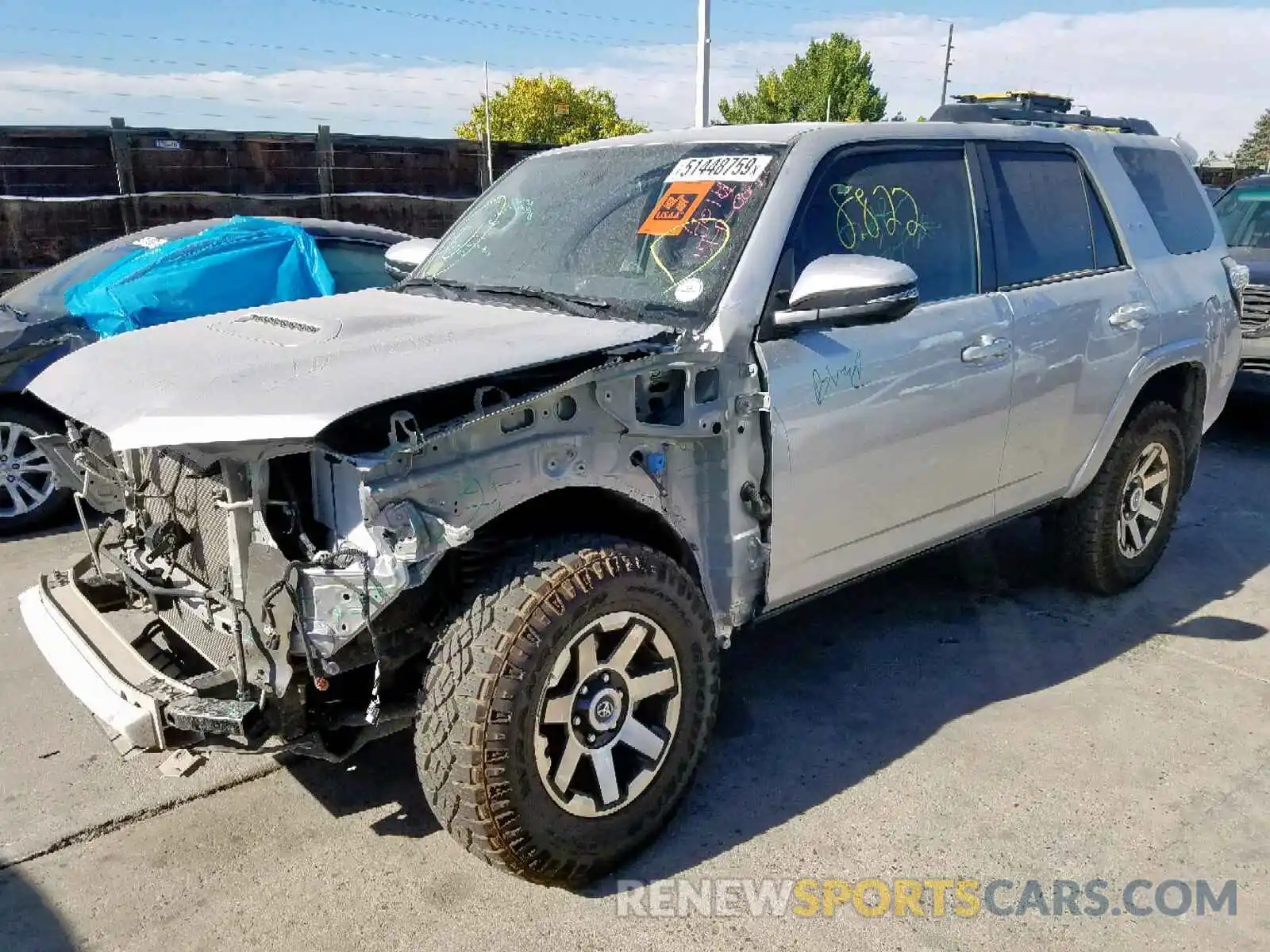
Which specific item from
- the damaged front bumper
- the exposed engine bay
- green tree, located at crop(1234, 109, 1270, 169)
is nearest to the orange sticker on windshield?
the exposed engine bay

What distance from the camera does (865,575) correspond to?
11.8 feet

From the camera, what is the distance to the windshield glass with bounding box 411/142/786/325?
3129 mm

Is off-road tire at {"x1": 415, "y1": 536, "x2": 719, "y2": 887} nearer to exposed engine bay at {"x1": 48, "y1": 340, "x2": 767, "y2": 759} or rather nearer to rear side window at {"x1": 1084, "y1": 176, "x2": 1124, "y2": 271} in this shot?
exposed engine bay at {"x1": 48, "y1": 340, "x2": 767, "y2": 759}

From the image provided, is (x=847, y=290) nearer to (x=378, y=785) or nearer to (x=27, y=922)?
(x=378, y=785)

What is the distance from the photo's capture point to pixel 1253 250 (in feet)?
28.5

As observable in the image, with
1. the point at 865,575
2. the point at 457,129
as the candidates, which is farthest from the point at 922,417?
the point at 457,129

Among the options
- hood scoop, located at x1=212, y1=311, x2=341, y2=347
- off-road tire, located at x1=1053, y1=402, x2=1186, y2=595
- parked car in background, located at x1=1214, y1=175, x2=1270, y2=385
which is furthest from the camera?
parked car in background, located at x1=1214, y1=175, x2=1270, y2=385

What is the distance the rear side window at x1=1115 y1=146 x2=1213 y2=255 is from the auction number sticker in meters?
2.12

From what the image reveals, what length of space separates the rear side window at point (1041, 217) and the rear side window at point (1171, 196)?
1.45 ft

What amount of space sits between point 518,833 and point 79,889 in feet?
4.04

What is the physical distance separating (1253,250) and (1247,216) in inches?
22.2

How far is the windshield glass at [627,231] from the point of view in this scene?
313 centimetres

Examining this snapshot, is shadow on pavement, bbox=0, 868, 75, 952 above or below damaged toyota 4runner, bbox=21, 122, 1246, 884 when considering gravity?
below

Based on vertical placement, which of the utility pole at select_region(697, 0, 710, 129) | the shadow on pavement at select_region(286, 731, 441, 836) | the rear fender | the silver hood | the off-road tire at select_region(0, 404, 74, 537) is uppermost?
the utility pole at select_region(697, 0, 710, 129)
